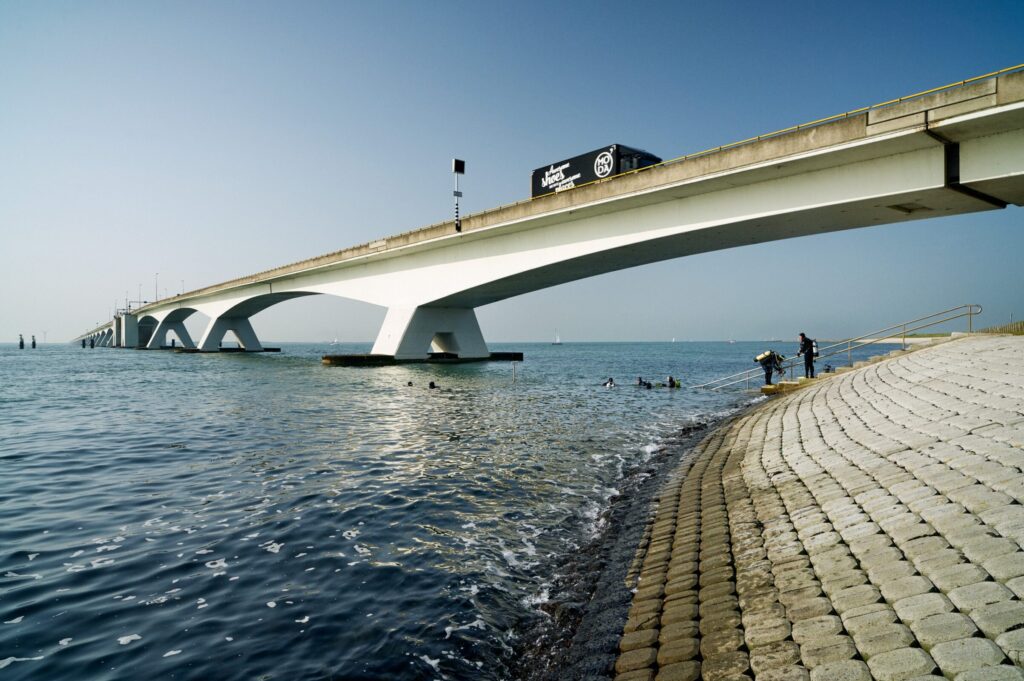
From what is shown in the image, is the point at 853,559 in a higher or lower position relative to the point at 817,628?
higher

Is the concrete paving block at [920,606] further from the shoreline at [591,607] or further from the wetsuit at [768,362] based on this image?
the wetsuit at [768,362]

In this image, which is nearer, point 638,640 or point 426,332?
point 638,640

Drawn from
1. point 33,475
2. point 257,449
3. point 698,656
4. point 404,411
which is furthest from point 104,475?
point 698,656

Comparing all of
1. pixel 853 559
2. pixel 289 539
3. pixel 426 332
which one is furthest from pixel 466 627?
pixel 426 332

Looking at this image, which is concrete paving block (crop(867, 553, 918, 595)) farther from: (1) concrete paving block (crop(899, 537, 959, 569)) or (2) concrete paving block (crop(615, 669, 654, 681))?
(2) concrete paving block (crop(615, 669, 654, 681))

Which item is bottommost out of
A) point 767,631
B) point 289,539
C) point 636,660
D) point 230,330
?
point 289,539

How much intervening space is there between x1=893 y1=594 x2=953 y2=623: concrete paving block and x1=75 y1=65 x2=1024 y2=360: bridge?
663 inches

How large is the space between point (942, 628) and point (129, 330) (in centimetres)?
12750

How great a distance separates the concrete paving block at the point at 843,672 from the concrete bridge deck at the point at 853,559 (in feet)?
0.04

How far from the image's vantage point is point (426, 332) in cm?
4288

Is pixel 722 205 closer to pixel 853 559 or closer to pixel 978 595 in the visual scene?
pixel 853 559

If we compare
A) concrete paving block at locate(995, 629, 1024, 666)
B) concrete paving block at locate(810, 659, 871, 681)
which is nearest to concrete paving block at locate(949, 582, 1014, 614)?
concrete paving block at locate(995, 629, 1024, 666)

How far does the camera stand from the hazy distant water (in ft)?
14.9

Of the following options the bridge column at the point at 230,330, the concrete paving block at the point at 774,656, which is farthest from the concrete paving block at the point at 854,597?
the bridge column at the point at 230,330
